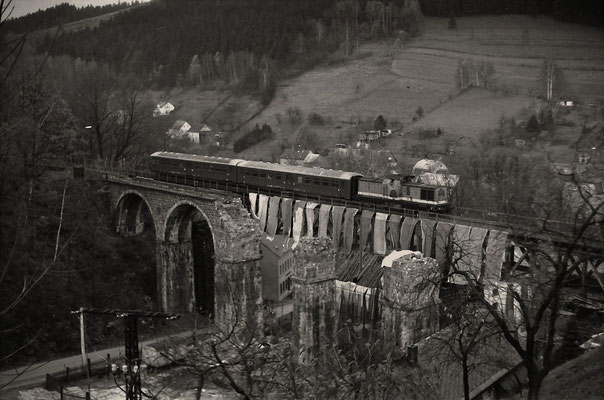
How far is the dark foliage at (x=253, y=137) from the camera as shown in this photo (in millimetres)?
60188

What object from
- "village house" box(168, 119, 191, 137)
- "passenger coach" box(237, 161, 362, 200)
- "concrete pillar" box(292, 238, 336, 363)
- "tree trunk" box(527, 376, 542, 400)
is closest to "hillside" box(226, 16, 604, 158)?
"village house" box(168, 119, 191, 137)

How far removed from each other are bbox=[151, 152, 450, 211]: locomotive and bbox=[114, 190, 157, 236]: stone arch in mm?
2720

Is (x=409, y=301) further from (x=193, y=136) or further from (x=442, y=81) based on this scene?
(x=193, y=136)

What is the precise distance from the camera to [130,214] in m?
34.2

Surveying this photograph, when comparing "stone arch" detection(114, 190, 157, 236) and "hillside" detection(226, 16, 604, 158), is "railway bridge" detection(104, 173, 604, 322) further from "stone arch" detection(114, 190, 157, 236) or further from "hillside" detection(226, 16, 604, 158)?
"hillside" detection(226, 16, 604, 158)

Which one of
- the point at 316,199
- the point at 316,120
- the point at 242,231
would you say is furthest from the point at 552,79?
the point at 242,231

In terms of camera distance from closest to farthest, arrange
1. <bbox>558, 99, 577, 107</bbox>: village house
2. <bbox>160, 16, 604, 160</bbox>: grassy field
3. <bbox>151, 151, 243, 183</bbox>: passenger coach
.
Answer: <bbox>151, 151, 243, 183</bbox>: passenger coach, <bbox>558, 99, 577, 107</bbox>: village house, <bbox>160, 16, 604, 160</bbox>: grassy field

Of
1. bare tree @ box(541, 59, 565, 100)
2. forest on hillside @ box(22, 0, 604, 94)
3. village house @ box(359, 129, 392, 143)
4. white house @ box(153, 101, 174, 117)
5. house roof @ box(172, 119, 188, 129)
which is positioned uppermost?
forest on hillside @ box(22, 0, 604, 94)

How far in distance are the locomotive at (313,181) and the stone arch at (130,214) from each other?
272 cm

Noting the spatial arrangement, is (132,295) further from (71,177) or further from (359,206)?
(359,206)

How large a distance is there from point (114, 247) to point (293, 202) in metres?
10.2

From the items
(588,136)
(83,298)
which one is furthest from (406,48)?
(83,298)

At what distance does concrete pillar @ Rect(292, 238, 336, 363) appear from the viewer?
22125 mm

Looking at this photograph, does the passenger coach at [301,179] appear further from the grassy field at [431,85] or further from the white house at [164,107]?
the white house at [164,107]
